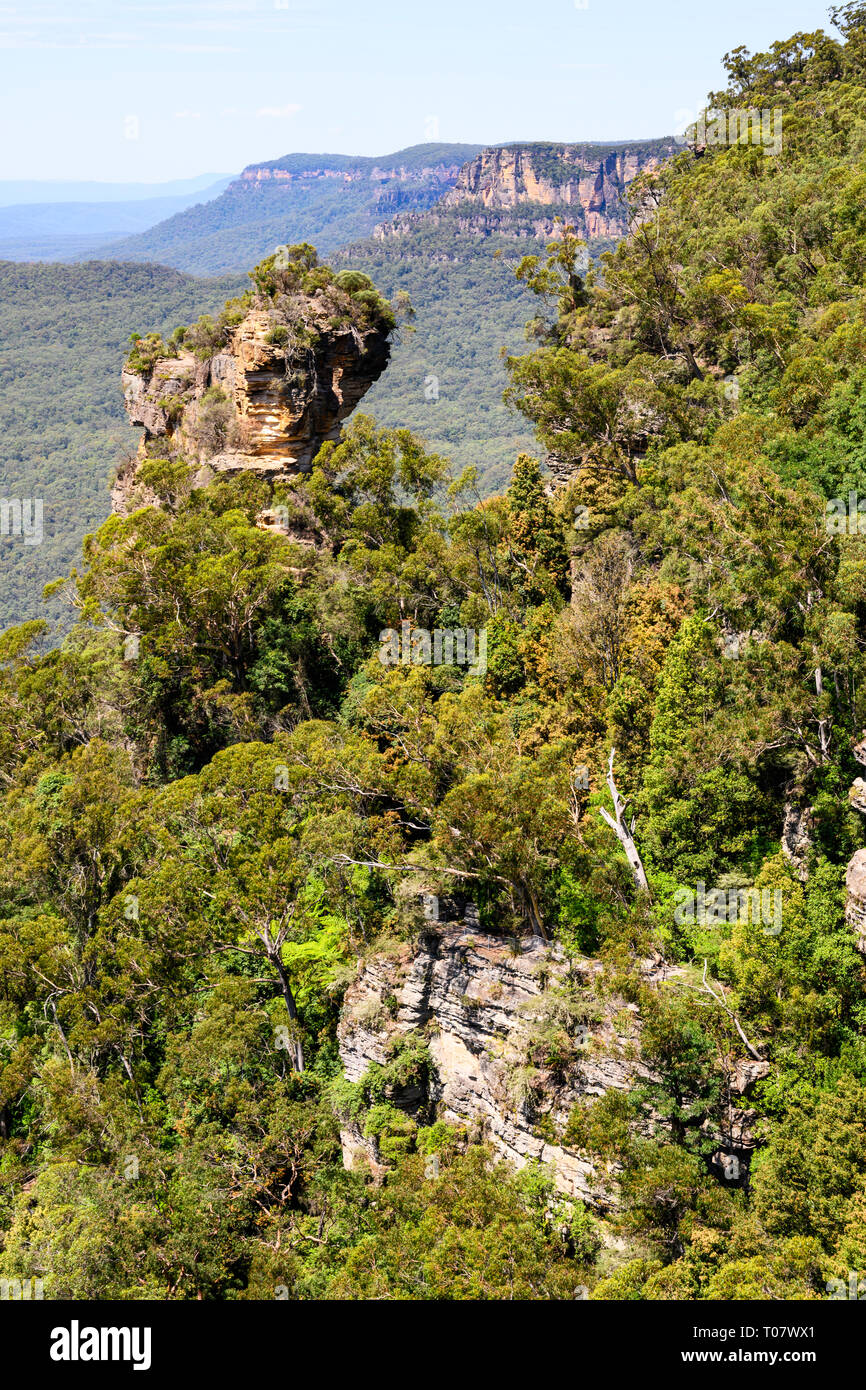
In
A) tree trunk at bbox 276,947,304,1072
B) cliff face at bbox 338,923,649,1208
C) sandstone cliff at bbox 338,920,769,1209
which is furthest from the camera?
tree trunk at bbox 276,947,304,1072

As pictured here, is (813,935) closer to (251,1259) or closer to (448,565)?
(251,1259)

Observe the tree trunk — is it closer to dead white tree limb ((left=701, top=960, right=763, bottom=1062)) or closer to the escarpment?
dead white tree limb ((left=701, top=960, right=763, bottom=1062))

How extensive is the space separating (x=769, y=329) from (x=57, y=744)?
34.5 metres

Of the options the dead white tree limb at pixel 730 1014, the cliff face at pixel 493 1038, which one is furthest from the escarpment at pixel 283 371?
the dead white tree limb at pixel 730 1014

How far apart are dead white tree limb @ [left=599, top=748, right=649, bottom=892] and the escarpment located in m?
29.9

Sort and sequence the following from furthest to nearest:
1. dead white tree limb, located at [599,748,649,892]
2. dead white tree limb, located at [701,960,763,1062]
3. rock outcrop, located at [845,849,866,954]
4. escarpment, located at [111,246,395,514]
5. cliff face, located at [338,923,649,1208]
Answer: escarpment, located at [111,246,395,514] < dead white tree limb, located at [599,748,649,892] < cliff face, located at [338,923,649,1208] < dead white tree limb, located at [701,960,763,1062] < rock outcrop, located at [845,849,866,954]

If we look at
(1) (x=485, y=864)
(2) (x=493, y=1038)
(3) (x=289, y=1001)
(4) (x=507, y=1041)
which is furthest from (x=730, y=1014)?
(3) (x=289, y=1001)

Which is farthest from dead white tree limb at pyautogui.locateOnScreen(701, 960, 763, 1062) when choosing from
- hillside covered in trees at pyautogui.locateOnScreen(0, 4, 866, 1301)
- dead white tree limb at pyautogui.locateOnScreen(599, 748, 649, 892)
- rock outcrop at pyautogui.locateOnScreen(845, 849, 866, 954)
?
dead white tree limb at pyautogui.locateOnScreen(599, 748, 649, 892)

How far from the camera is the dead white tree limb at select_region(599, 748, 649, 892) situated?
2508 centimetres

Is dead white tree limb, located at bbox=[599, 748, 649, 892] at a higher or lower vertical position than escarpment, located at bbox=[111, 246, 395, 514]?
lower

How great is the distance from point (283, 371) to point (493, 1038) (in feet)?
119

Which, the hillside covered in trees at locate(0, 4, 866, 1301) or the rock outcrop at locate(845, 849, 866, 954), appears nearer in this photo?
the rock outcrop at locate(845, 849, 866, 954)

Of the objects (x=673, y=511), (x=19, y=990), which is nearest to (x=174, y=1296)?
(x=19, y=990)

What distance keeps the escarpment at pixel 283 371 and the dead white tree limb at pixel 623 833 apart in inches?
1176
